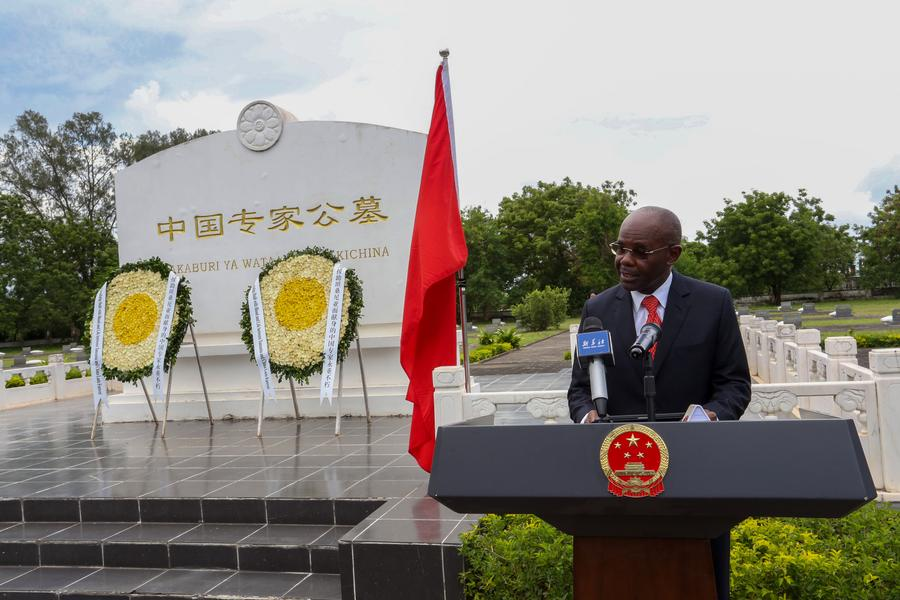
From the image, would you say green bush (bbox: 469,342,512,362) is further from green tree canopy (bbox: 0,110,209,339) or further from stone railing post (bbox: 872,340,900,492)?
green tree canopy (bbox: 0,110,209,339)

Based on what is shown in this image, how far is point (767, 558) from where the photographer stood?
2.80 meters

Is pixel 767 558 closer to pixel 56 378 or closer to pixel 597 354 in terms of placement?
pixel 597 354

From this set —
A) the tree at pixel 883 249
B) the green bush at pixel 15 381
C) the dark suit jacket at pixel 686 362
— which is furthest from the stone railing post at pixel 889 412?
the tree at pixel 883 249

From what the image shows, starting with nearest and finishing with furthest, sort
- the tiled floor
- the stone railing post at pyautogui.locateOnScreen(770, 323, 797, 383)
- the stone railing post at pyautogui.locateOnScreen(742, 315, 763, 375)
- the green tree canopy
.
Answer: the tiled floor → the stone railing post at pyautogui.locateOnScreen(770, 323, 797, 383) → the stone railing post at pyautogui.locateOnScreen(742, 315, 763, 375) → the green tree canopy

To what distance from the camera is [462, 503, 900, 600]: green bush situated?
2666 millimetres

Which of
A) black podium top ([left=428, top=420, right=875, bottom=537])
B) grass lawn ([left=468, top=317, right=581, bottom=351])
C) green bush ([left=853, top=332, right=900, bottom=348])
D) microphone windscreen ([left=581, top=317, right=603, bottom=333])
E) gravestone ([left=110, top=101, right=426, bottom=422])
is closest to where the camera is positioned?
black podium top ([left=428, top=420, right=875, bottom=537])

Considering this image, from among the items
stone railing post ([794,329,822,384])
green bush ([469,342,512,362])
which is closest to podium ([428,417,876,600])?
stone railing post ([794,329,822,384])

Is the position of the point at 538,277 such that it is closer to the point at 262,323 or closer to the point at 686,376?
the point at 262,323

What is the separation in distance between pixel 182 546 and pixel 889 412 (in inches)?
169

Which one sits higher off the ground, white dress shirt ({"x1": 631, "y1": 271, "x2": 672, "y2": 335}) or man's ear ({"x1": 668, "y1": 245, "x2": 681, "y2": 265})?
man's ear ({"x1": 668, "y1": 245, "x2": 681, "y2": 265})

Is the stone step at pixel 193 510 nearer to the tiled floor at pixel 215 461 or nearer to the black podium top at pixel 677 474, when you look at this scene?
the tiled floor at pixel 215 461

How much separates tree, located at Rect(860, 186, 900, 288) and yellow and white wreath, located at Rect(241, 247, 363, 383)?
38.3 m

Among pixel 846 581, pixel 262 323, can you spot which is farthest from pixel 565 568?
pixel 262 323

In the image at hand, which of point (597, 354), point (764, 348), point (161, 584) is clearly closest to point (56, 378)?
point (161, 584)
